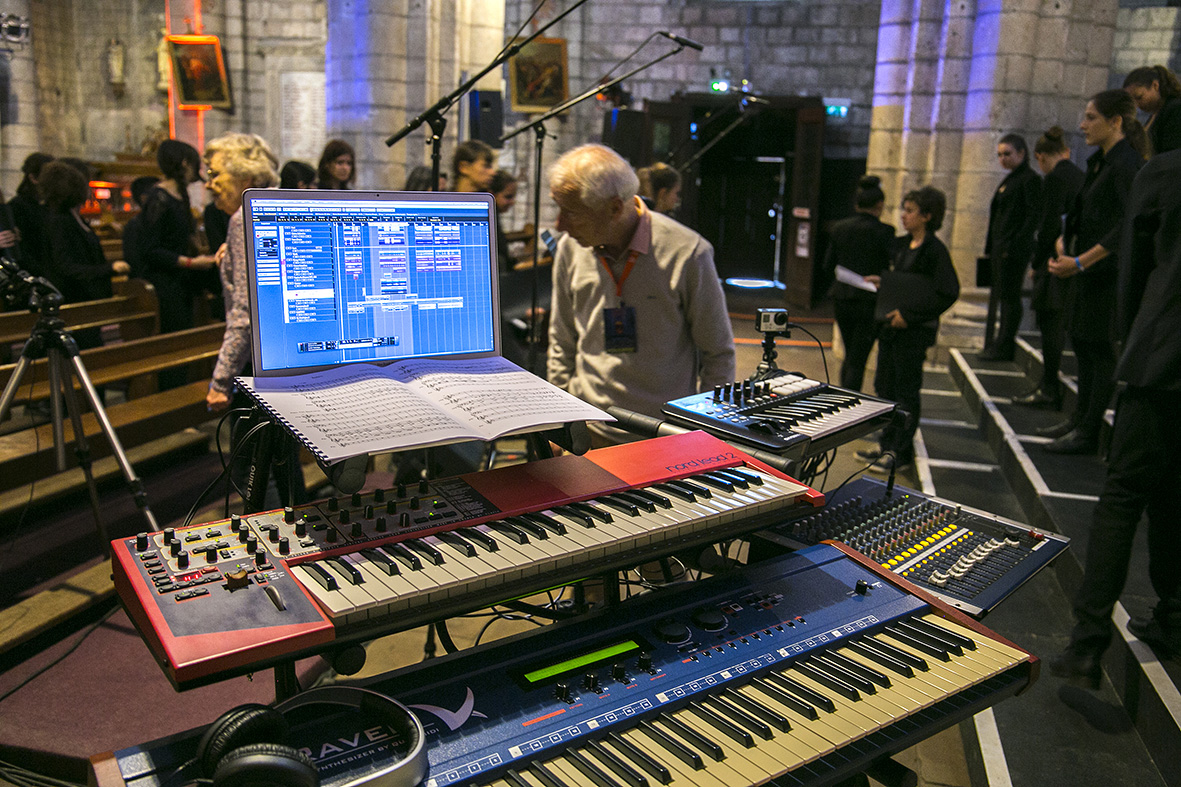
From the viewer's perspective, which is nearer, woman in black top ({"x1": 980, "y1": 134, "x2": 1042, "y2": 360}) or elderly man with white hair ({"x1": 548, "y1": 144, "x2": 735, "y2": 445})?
elderly man with white hair ({"x1": 548, "y1": 144, "x2": 735, "y2": 445})

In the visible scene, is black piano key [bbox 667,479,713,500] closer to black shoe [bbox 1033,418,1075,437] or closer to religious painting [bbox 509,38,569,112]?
black shoe [bbox 1033,418,1075,437]

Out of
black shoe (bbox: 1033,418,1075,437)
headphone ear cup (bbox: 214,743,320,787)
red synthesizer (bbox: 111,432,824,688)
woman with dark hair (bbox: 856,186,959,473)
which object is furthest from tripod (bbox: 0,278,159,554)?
black shoe (bbox: 1033,418,1075,437)

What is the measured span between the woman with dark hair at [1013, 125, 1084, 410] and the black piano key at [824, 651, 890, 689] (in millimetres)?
4472

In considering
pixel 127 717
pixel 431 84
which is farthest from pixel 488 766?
pixel 431 84

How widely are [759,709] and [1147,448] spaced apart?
6.34 ft

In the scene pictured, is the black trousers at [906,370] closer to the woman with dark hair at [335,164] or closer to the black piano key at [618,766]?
the woman with dark hair at [335,164]

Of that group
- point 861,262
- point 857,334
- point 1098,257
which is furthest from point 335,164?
point 1098,257

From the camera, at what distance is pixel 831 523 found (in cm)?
187

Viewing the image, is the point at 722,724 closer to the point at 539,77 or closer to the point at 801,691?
the point at 801,691

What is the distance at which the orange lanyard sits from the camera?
2.58m

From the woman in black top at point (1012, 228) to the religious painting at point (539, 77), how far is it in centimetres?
622

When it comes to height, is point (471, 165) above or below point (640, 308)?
above

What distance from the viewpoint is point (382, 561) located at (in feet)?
3.92

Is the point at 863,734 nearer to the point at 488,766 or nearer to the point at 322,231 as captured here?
the point at 488,766
